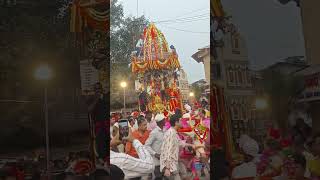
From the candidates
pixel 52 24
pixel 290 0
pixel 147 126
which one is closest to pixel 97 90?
pixel 52 24

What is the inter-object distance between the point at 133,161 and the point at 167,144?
55 centimetres

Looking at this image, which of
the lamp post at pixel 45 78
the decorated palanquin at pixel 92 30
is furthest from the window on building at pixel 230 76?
the lamp post at pixel 45 78

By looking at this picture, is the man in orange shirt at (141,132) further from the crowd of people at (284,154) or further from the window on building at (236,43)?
the window on building at (236,43)

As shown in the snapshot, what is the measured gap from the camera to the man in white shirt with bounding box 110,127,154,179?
5500mm

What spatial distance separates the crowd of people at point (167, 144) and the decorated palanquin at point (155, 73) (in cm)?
15

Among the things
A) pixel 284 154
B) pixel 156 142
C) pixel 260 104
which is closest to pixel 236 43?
pixel 260 104

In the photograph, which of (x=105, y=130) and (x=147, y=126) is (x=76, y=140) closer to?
(x=105, y=130)

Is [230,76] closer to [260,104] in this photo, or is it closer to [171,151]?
[260,104]

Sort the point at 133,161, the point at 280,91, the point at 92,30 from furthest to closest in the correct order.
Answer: the point at 133,161
the point at 280,91
the point at 92,30

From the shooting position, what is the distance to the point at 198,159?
5.78 meters

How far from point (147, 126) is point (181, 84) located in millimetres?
784

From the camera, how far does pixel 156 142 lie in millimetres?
5781

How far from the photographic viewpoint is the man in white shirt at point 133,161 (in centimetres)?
550

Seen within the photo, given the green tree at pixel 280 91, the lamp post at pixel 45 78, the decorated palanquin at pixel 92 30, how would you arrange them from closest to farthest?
the lamp post at pixel 45 78 < the decorated palanquin at pixel 92 30 < the green tree at pixel 280 91
